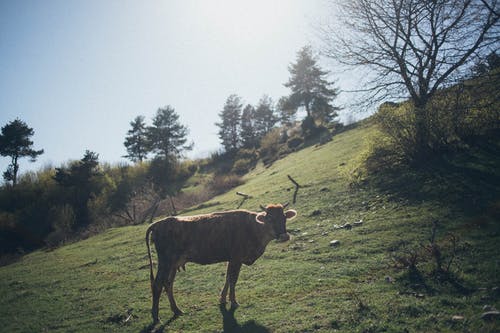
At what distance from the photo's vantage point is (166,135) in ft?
222

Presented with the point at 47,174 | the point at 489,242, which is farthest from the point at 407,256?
the point at 47,174

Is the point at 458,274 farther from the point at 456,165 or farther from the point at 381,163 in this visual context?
the point at 381,163

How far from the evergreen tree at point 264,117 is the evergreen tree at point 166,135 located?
19.2 m

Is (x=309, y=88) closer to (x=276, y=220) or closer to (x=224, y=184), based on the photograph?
(x=224, y=184)

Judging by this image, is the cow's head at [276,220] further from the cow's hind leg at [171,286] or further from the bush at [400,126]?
the bush at [400,126]

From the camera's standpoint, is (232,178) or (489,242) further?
(232,178)

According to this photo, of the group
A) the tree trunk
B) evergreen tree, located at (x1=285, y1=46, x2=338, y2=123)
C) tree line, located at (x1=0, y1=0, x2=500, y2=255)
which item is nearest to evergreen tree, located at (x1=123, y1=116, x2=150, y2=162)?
tree line, located at (x1=0, y1=0, x2=500, y2=255)

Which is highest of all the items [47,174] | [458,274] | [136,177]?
[47,174]

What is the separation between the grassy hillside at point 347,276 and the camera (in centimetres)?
711

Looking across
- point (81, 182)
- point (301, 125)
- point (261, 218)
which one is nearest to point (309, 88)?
point (301, 125)

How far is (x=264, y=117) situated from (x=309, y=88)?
21.1m

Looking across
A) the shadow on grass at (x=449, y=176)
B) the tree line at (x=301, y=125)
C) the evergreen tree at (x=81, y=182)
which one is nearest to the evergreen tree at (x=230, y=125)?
the tree line at (x=301, y=125)

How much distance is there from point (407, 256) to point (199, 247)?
6.00 m

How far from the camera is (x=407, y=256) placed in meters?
9.39
